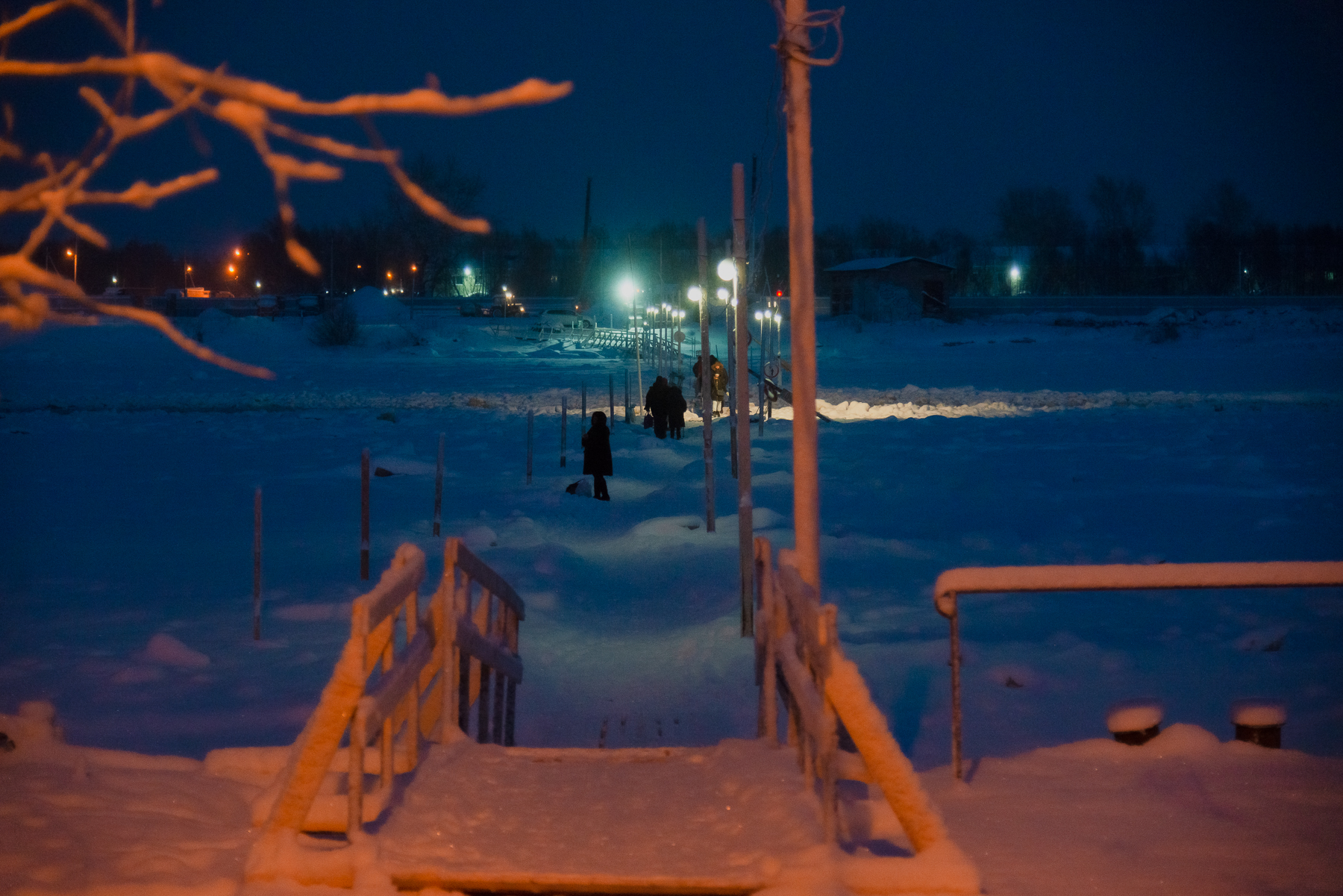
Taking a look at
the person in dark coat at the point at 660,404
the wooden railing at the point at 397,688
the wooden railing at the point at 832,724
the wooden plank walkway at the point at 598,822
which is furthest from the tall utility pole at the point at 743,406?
the person in dark coat at the point at 660,404

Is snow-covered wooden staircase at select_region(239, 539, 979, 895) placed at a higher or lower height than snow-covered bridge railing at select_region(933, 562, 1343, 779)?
lower

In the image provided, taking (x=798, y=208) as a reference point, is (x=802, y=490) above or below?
below

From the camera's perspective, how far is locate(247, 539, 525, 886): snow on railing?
4148 millimetres

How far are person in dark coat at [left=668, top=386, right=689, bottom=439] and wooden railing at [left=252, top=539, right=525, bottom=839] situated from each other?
18395 mm

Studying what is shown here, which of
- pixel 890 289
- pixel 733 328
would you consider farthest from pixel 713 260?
pixel 733 328

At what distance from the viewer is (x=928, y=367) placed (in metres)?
53.8

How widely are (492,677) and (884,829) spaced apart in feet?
12.2

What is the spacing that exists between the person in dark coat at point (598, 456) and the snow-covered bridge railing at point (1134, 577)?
12025 mm

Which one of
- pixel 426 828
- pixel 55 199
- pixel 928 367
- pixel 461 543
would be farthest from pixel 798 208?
pixel 928 367

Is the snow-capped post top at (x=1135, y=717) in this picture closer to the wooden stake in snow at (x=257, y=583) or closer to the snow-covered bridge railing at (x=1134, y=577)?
the snow-covered bridge railing at (x=1134, y=577)

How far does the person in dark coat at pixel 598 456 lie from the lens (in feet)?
57.2

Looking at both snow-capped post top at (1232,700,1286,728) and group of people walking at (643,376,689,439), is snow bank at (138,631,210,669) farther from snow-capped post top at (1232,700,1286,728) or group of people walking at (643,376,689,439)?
group of people walking at (643,376,689,439)

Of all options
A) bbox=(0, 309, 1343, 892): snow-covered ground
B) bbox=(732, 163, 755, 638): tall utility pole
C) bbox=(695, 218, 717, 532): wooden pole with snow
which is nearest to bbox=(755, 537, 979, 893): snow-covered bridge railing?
bbox=(0, 309, 1343, 892): snow-covered ground

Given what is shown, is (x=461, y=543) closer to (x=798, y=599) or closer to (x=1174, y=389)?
(x=798, y=599)
